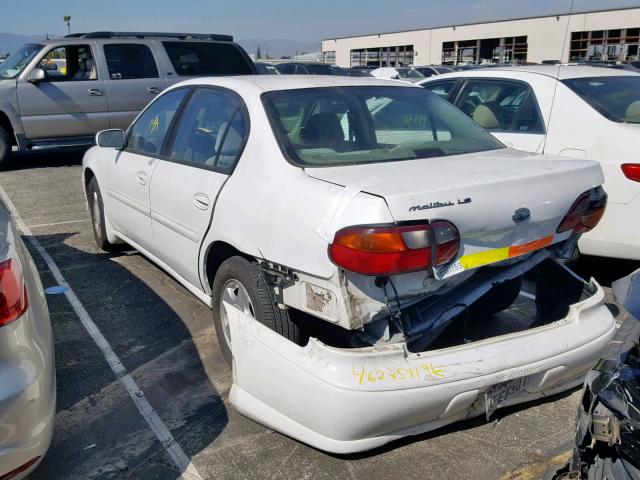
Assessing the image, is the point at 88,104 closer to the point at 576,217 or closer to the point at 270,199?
the point at 270,199

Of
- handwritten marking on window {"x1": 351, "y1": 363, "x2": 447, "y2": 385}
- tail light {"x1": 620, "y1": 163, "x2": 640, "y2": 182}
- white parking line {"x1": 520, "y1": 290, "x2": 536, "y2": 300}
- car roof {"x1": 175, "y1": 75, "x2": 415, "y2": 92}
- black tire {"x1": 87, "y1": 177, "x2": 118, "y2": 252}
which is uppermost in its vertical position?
car roof {"x1": 175, "y1": 75, "x2": 415, "y2": 92}

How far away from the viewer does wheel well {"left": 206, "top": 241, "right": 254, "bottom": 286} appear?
11.8 feet

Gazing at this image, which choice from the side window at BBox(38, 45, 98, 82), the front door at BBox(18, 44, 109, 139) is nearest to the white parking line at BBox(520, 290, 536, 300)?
the front door at BBox(18, 44, 109, 139)

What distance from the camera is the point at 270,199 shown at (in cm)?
310

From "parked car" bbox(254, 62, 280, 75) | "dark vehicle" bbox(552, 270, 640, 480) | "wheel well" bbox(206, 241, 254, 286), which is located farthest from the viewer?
"parked car" bbox(254, 62, 280, 75)

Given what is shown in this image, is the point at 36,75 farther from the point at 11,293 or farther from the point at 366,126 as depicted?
the point at 11,293

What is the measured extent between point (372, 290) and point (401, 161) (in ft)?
2.90

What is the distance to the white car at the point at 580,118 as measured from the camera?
183 inches

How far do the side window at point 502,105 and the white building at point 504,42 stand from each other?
2551cm

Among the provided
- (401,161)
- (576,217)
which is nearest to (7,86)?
(401,161)

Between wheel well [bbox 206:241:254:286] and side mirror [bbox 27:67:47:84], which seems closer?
wheel well [bbox 206:241:254:286]

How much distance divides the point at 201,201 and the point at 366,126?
1.06 metres

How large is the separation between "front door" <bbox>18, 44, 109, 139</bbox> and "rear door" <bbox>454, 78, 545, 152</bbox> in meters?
7.31

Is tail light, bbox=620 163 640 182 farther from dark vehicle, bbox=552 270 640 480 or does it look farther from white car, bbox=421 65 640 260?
dark vehicle, bbox=552 270 640 480
